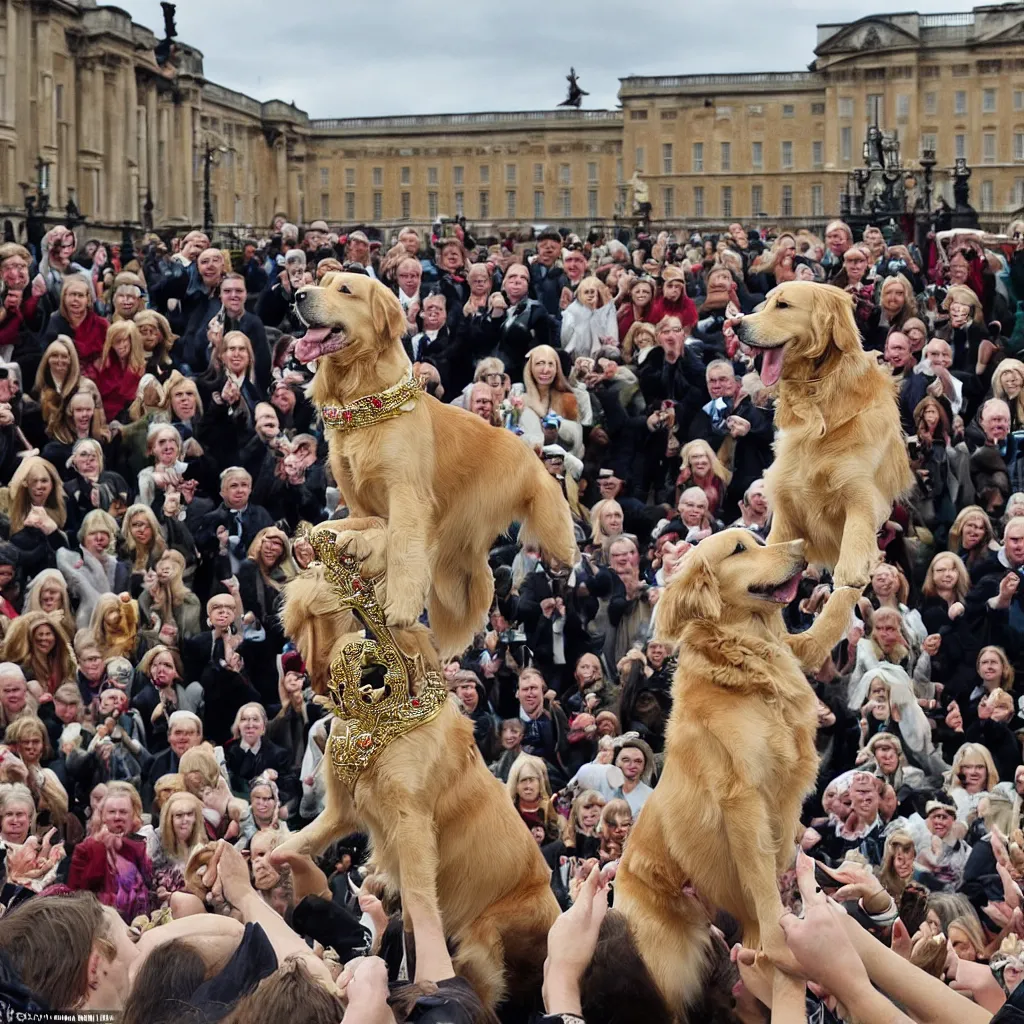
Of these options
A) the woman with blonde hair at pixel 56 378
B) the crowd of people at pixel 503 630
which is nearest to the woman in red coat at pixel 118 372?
the crowd of people at pixel 503 630

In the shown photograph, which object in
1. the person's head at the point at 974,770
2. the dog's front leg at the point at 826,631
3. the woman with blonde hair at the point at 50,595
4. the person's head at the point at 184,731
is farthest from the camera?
the woman with blonde hair at the point at 50,595

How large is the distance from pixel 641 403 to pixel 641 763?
13.5ft

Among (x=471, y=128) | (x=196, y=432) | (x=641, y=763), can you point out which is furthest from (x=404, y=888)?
(x=471, y=128)

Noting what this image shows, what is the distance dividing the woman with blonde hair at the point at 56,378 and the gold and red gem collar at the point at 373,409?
6068 millimetres

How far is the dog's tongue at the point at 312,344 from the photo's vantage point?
570 centimetres

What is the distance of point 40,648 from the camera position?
31.6 feet

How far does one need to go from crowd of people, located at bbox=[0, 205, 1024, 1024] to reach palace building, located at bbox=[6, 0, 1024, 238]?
44534mm

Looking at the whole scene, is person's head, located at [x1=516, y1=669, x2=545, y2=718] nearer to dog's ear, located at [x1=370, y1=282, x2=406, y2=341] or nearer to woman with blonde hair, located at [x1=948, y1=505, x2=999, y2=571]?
woman with blonde hair, located at [x1=948, y1=505, x2=999, y2=571]

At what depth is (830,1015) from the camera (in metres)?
5.09

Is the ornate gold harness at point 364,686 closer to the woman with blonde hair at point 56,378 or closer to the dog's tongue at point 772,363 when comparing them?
the dog's tongue at point 772,363

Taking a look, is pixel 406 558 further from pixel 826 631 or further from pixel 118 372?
pixel 118 372

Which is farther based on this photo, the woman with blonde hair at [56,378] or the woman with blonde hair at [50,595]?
the woman with blonde hair at [56,378]

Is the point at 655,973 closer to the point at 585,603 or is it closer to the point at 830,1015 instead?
the point at 830,1015

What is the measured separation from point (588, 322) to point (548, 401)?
1834mm
